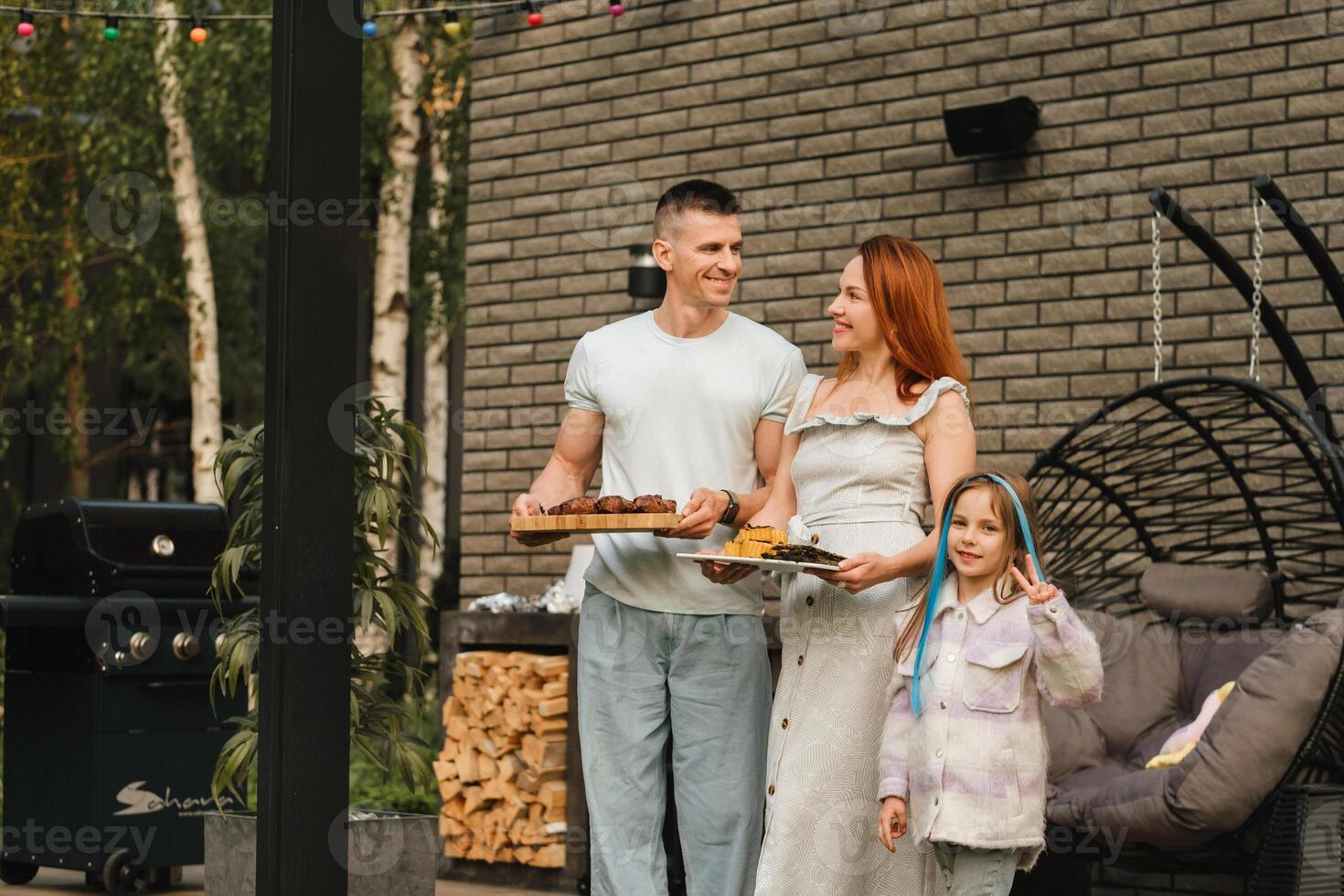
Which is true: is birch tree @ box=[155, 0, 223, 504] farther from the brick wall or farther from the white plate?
the white plate

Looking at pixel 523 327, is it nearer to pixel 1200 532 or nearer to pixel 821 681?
pixel 1200 532

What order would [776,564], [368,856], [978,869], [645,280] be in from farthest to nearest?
[645,280] < [368,856] < [978,869] < [776,564]

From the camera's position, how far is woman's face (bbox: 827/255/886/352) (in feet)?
11.1

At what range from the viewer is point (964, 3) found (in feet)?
20.8

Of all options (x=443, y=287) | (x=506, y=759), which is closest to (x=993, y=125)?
(x=506, y=759)

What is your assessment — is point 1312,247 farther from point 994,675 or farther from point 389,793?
point 389,793

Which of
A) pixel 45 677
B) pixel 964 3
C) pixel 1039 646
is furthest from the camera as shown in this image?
pixel 964 3

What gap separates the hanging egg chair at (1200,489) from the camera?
16.6ft

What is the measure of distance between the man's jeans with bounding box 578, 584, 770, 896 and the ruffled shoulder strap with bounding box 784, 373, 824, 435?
41cm

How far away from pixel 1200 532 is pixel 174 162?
891 cm

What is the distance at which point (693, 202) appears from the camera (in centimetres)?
351

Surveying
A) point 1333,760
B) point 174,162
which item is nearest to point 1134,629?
point 1333,760

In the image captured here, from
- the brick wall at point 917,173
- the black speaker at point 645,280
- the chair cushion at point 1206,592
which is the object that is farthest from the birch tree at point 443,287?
the chair cushion at point 1206,592

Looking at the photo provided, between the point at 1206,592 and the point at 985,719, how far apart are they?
88.7 inches
